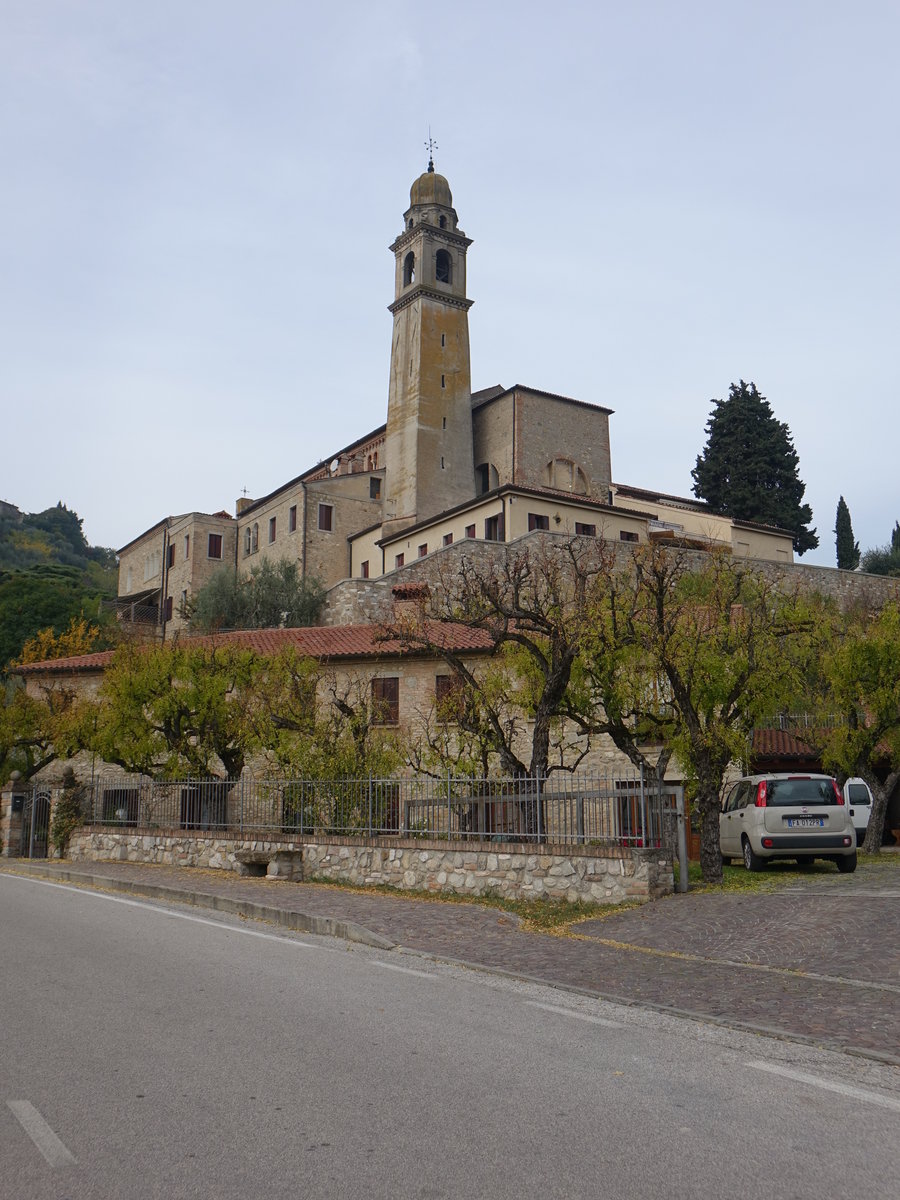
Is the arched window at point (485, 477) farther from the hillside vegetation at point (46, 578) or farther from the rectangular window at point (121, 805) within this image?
→ the rectangular window at point (121, 805)

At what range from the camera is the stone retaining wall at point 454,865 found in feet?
47.8

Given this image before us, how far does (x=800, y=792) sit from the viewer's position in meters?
18.0

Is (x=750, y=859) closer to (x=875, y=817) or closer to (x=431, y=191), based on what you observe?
(x=875, y=817)

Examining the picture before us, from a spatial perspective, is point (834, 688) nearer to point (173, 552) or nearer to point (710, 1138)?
point (710, 1138)

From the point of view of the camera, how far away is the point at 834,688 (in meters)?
23.4

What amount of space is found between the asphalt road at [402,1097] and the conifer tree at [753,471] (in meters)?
58.9

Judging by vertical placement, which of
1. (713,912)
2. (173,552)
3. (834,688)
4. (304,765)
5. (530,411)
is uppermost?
(530,411)

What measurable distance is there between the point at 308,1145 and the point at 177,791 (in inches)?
809

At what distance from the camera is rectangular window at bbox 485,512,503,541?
46.9 metres

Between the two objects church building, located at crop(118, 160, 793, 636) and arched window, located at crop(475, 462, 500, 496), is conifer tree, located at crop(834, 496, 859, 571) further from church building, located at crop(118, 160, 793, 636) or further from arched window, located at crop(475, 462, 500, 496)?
arched window, located at crop(475, 462, 500, 496)

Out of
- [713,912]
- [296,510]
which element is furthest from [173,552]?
[713,912]

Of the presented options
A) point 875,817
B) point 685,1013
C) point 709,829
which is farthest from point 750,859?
point 685,1013

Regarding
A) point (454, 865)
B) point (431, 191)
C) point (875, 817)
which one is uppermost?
point (431, 191)

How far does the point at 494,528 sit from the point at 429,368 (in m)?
15.9
